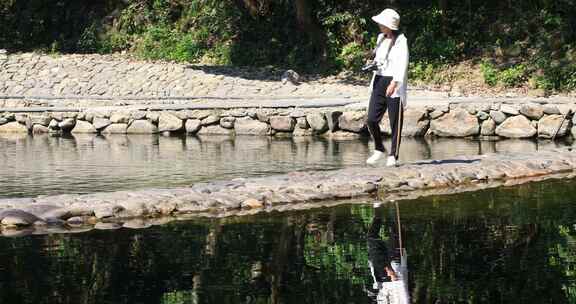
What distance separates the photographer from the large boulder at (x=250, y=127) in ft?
61.5

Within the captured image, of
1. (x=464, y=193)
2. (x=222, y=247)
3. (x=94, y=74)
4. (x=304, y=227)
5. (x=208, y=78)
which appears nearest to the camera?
(x=222, y=247)

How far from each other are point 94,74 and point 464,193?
51.3 feet

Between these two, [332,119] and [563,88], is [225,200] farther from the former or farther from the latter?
[563,88]

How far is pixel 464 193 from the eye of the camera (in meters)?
9.99

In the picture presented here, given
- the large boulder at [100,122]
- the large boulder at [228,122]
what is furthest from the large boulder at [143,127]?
the large boulder at [228,122]

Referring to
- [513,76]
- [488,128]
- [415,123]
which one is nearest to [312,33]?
[513,76]

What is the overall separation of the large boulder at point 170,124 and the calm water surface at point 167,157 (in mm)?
587

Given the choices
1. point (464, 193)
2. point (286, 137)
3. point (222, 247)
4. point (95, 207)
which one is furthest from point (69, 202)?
point (286, 137)

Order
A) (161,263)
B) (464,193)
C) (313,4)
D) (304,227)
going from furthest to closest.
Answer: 1. (313,4)
2. (464,193)
3. (304,227)
4. (161,263)

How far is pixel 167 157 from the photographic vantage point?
14.8 m

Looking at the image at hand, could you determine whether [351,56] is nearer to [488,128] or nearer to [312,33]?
[312,33]

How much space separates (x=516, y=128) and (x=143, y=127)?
21.8 feet

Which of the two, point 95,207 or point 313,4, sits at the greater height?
point 313,4

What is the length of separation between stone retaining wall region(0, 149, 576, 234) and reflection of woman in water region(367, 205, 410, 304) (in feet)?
4.57
